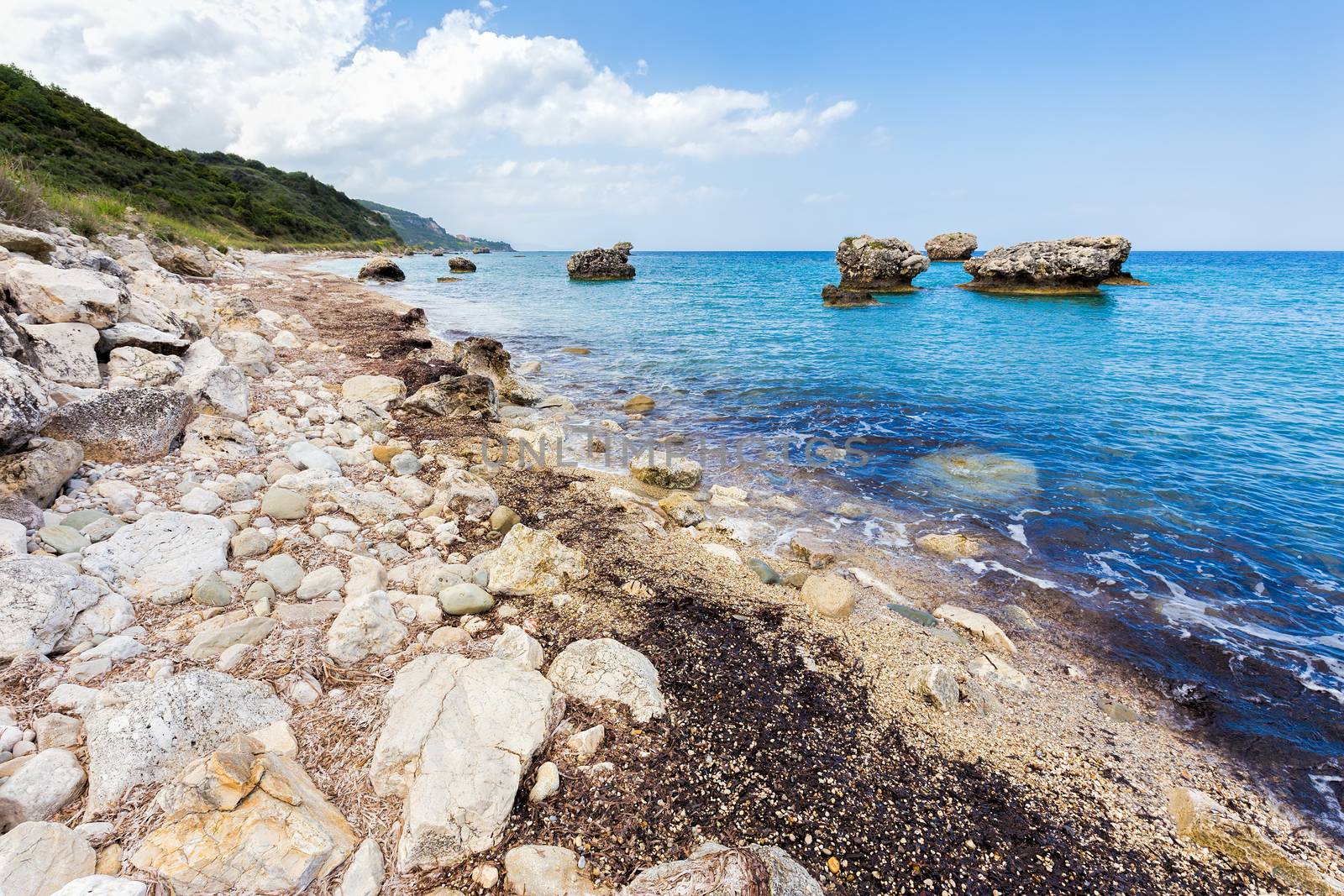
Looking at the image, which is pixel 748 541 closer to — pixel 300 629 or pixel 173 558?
pixel 300 629

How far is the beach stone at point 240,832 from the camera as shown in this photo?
2.25m

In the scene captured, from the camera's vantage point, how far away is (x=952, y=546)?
24.2 ft

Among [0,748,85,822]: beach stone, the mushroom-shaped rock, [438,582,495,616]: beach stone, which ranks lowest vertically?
[438,582,495,616]: beach stone

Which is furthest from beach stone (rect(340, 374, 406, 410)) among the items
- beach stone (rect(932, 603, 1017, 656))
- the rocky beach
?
beach stone (rect(932, 603, 1017, 656))

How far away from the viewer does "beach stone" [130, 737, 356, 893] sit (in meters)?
2.25

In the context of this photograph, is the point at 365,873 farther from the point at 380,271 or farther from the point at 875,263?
the point at 875,263

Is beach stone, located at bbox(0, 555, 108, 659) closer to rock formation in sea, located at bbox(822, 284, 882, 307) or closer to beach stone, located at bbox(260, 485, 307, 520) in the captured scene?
beach stone, located at bbox(260, 485, 307, 520)

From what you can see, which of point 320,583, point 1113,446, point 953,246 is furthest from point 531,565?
point 953,246

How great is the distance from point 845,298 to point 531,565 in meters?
42.5

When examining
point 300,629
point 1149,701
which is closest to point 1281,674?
point 1149,701

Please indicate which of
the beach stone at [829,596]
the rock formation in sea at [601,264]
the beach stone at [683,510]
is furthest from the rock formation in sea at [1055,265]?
the beach stone at [829,596]

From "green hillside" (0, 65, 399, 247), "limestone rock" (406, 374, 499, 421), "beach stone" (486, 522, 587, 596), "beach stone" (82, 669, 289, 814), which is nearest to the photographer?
"beach stone" (82, 669, 289, 814)

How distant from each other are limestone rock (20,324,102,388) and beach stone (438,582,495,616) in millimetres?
4670

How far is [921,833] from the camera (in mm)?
3213
